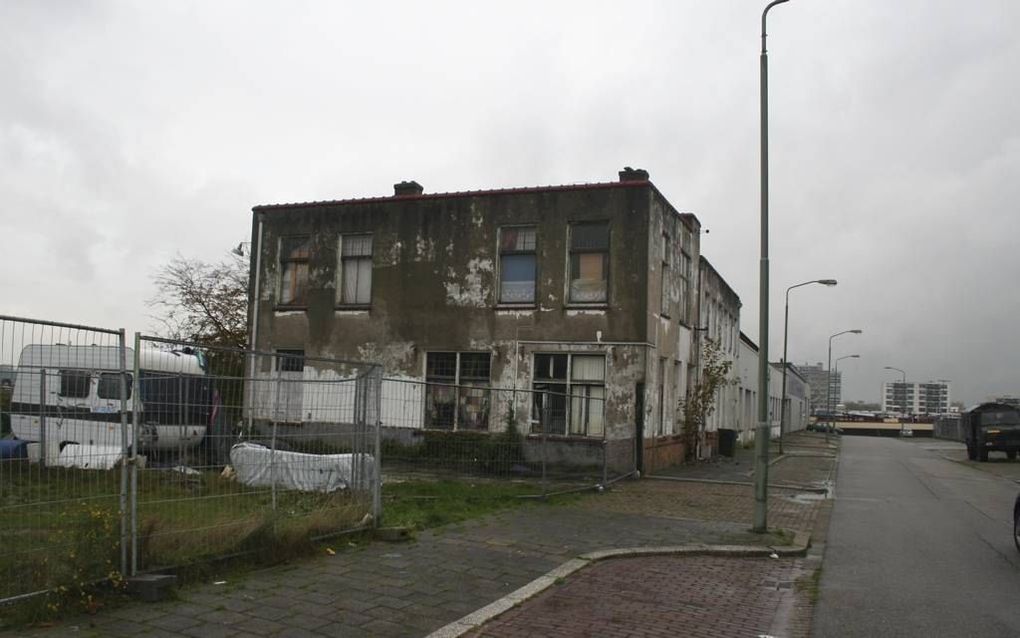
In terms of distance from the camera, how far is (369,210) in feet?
73.7

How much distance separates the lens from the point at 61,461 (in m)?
5.80

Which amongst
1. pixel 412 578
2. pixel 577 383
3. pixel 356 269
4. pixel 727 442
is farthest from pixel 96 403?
pixel 727 442

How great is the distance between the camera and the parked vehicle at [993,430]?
33.3 meters

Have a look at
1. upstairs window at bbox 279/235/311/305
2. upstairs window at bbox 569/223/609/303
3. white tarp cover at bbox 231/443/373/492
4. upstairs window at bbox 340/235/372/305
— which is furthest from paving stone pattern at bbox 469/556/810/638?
upstairs window at bbox 279/235/311/305

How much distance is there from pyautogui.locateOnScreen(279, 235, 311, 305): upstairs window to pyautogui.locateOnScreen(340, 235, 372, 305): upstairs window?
1.15 metres

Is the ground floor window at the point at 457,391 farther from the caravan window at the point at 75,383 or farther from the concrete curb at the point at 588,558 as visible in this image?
the caravan window at the point at 75,383

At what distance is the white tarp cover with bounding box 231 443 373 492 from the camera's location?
7660 mm

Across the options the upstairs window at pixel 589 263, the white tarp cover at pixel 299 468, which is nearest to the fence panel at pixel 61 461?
the white tarp cover at pixel 299 468

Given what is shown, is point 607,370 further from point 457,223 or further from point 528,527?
point 528,527

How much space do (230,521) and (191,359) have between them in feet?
8.41

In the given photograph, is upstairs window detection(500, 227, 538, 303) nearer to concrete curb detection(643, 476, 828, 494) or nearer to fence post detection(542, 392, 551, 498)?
concrete curb detection(643, 476, 828, 494)

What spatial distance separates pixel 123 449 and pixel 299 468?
2.53 metres

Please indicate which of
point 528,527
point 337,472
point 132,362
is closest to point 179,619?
point 132,362

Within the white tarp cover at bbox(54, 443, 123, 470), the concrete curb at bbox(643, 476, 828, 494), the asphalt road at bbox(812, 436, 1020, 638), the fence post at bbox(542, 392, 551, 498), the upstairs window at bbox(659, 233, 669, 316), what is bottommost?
the concrete curb at bbox(643, 476, 828, 494)
